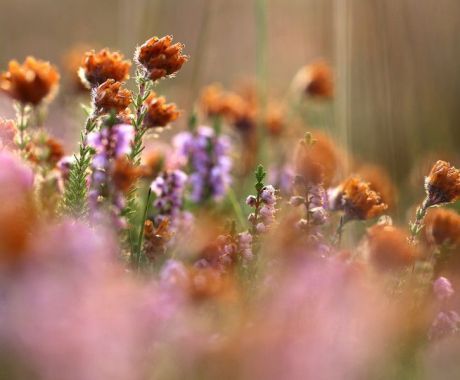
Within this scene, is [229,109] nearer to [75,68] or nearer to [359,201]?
[75,68]

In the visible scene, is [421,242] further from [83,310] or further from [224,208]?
[83,310]

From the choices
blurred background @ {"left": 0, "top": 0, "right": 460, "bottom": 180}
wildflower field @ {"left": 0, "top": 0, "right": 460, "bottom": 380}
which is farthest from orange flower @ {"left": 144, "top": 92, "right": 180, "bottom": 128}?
blurred background @ {"left": 0, "top": 0, "right": 460, "bottom": 180}

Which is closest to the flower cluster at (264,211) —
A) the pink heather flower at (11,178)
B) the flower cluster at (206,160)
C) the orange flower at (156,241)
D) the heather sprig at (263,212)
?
the heather sprig at (263,212)

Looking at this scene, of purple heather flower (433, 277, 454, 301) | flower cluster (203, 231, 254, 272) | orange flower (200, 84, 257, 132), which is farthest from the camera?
orange flower (200, 84, 257, 132)

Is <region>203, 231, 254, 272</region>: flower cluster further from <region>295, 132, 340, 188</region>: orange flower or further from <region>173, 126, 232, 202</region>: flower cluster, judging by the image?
<region>173, 126, 232, 202</region>: flower cluster

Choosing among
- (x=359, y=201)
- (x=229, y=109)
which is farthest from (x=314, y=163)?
(x=229, y=109)
